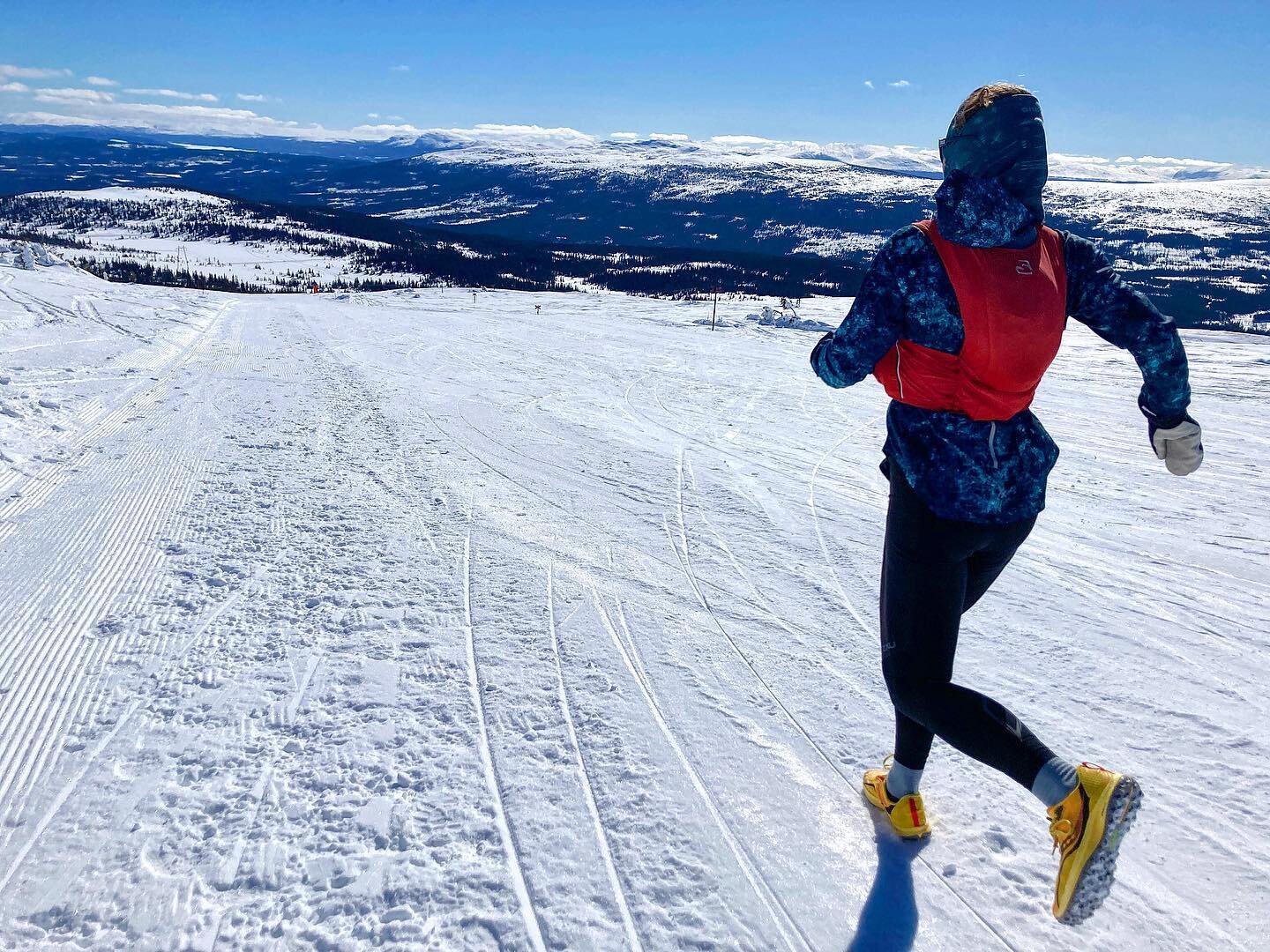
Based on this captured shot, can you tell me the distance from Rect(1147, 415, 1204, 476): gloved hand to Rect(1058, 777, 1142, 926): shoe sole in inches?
32.2

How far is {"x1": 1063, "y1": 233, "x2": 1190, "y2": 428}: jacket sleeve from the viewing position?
1.74 meters

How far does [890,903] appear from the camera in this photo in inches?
77.2

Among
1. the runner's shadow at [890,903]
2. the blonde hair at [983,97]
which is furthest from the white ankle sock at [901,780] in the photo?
the blonde hair at [983,97]

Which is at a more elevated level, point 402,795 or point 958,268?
point 958,268

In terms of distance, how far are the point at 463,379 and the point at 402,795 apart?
8.13m

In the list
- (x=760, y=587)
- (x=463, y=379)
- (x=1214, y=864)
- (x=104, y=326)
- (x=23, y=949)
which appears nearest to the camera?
(x=23, y=949)

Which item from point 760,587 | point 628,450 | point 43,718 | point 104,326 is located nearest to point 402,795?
point 43,718

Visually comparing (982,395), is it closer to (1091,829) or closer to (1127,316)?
(1127,316)

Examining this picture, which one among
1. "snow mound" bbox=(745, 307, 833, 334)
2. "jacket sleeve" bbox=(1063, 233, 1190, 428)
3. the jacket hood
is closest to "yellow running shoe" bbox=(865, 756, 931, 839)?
"jacket sleeve" bbox=(1063, 233, 1190, 428)

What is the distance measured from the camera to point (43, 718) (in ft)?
8.46

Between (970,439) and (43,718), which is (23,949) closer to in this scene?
(43,718)

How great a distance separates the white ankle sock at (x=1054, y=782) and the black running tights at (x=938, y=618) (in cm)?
3

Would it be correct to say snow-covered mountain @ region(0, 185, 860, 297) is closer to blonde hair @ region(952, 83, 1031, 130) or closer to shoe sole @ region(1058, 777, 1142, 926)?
blonde hair @ region(952, 83, 1031, 130)

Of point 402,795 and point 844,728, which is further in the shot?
point 844,728
